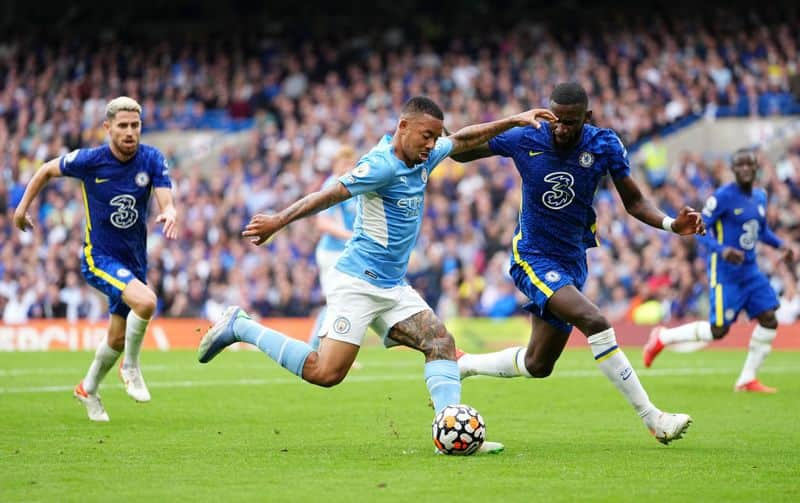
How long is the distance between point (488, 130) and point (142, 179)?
11.1 feet

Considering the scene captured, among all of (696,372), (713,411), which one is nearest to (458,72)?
(696,372)

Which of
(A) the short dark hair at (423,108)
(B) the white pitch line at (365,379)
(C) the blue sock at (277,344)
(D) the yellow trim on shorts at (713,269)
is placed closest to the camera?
(A) the short dark hair at (423,108)

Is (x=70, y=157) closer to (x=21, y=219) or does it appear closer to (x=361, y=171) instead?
(x=21, y=219)

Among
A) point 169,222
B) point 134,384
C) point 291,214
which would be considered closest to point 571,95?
point 291,214

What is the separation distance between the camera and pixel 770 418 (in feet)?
36.4

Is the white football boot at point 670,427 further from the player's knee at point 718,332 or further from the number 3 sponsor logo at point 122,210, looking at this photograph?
the player's knee at point 718,332

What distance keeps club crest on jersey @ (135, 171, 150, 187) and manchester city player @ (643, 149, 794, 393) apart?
620 cm

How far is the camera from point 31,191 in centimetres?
1070

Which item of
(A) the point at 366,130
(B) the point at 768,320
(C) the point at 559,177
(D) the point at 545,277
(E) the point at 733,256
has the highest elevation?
(A) the point at 366,130

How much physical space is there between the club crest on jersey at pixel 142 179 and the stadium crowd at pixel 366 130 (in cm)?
1315

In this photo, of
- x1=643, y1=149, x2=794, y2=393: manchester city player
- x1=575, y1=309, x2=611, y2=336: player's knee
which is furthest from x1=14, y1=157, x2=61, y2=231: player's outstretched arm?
x1=643, y1=149, x2=794, y2=393: manchester city player

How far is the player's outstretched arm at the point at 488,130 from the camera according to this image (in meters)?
8.95

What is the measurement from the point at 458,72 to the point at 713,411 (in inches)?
798

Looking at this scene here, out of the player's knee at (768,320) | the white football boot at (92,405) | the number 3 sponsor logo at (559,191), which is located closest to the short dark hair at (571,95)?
the number 3 sponsor logo at (559,191)
